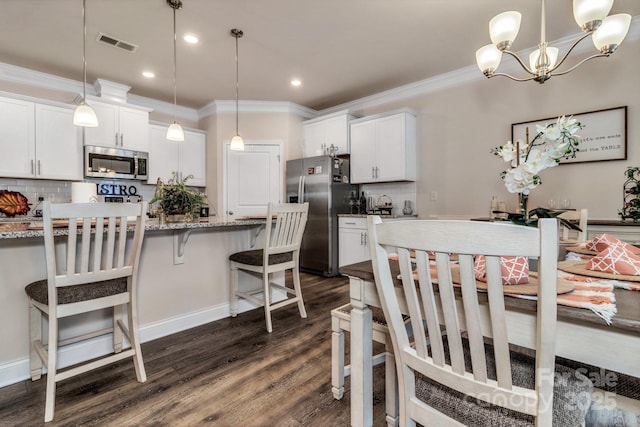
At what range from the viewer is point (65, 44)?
A: 3084 millimetres

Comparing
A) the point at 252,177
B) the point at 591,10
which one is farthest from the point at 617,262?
the point at 252,177

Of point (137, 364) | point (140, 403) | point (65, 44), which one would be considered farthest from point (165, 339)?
point (65, 44)

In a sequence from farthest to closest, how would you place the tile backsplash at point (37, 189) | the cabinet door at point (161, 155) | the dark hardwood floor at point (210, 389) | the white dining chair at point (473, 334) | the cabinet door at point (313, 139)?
the cabinet door at point (313, 139) < the cabinet door at point (161, 155) < the tile backsplash at point (37, 189) < the dark hardwood floor at point (210, 389) < the white dining chair at point (473, 334)

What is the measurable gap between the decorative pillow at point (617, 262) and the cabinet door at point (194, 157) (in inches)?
192

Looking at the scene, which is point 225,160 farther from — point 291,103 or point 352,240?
point 352,240

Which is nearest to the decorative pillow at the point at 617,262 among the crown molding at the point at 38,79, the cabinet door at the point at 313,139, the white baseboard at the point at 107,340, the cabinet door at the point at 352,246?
the white baseboard at the point at 107,340

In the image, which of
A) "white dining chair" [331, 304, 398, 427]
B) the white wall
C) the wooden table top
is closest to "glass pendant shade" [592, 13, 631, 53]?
the white wall

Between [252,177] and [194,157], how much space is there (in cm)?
100

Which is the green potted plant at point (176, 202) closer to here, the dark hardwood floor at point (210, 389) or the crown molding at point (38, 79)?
the dark hardwood floor at point (210, 389)

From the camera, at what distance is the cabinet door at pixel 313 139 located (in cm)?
479

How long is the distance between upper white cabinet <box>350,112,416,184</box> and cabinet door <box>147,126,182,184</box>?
9.02 feet

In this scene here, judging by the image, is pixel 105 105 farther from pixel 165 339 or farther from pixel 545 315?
pixel 545 315

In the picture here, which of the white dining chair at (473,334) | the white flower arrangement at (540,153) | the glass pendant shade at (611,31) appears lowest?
the white dining chair at (473,334)

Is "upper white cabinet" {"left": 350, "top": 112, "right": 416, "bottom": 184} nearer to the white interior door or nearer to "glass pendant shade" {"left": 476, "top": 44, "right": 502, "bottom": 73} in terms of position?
the white interior door
